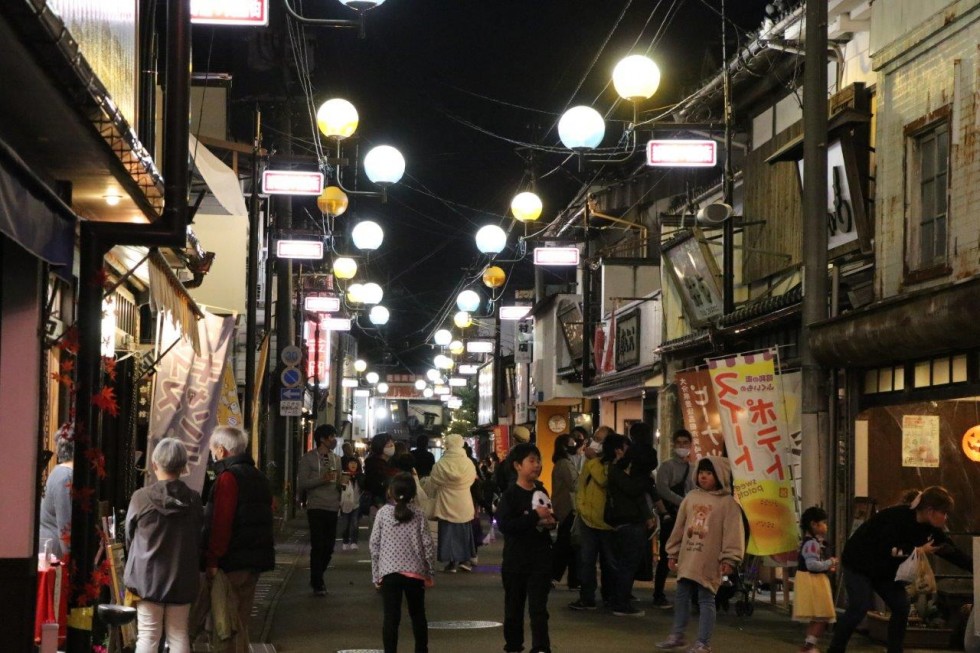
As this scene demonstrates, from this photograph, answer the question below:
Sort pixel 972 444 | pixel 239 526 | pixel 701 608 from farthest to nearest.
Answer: pixel 972 444 → pixel 701 608 → pixel 239 526

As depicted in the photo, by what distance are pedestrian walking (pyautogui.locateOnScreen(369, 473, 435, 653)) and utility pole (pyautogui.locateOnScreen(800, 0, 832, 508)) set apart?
5660 millimetres

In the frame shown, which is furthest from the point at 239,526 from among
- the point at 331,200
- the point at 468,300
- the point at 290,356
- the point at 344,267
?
the point at 468,300

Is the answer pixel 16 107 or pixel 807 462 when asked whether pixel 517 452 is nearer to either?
pixel 807 462

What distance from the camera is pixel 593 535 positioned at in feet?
55.3

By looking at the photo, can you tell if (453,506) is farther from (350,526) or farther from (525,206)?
(525,206)

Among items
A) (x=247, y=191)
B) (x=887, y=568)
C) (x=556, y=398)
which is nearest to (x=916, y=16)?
(x=887, y=568)

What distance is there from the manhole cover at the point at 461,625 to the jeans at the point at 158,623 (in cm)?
536

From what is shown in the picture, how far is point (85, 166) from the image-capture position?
9328 millimetres

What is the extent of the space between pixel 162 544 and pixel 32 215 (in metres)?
2.86

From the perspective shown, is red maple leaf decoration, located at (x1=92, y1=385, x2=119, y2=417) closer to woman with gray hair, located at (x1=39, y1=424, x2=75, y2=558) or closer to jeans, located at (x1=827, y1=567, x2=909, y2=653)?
woman with gray hair, located at (x1=39, y1=424, x2=75, y2=558)

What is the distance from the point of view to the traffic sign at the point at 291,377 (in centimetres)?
3011

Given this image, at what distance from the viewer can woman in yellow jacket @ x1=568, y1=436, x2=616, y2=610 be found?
1656 centimetres

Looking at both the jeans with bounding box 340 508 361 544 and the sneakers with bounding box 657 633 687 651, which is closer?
the sneakers with bounding box 657 633 687 651

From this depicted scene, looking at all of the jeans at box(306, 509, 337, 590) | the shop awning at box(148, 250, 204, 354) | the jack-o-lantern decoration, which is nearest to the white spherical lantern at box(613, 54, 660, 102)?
the jack-o-lantern decoration
